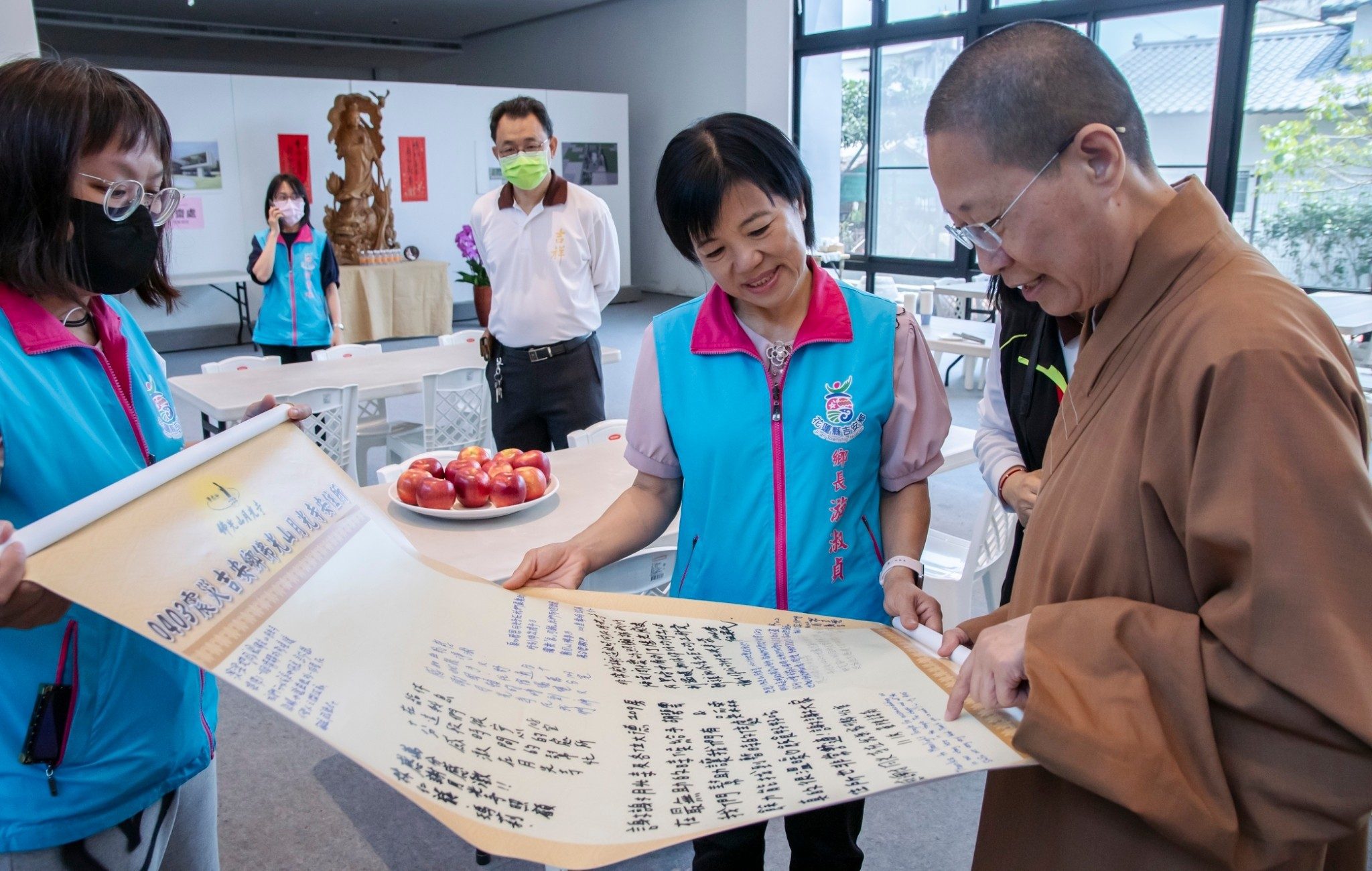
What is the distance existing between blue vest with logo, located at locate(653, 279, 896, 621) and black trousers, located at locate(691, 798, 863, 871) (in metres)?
0.31

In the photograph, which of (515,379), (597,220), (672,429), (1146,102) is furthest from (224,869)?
(1146,102)

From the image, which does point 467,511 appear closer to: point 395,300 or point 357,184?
point 395,300

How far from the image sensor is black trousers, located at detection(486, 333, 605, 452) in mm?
3756

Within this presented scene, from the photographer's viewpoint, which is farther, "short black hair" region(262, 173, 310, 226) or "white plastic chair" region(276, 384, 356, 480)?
"short black hair" region(262, 173, 310, 226)

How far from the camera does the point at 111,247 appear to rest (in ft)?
3.95

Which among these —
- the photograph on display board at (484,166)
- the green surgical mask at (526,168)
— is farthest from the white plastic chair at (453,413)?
the photograph on display board at (484,166)

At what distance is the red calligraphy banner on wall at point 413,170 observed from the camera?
1001cm

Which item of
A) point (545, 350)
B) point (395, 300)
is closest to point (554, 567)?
point (545, 350)

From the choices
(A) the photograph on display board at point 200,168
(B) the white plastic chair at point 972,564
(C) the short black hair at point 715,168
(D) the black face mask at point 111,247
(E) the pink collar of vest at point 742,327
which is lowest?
(B) the white plastic chair at point 972,564

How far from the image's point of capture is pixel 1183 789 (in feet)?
2.68

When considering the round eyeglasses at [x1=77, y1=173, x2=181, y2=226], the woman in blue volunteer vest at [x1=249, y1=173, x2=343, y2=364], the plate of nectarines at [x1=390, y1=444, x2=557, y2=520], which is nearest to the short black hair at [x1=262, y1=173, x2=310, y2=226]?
the woman in blue volunteer vest at [x1=249, y1=173, x2=343, y2=364]

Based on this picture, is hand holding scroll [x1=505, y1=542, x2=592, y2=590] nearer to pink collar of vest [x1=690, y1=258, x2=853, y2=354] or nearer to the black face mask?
pink collar of vest [x1=690, y1=258, x2=853, y2=354]

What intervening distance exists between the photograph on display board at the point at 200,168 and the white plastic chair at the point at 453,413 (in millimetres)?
5821

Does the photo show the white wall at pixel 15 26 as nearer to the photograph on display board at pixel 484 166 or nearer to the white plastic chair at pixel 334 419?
the white plastic chair at pixel 334 419
